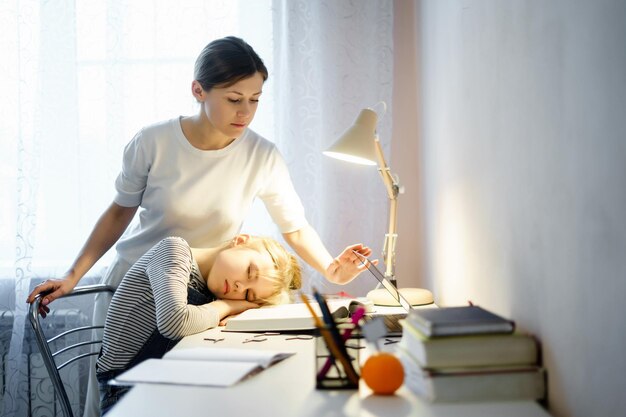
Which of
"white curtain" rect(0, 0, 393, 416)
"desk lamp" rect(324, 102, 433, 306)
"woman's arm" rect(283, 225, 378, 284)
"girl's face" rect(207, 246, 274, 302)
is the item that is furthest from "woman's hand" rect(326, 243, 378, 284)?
"white curtain" rect(0, 0, 393, 416)

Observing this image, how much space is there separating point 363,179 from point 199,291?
1.10 metres

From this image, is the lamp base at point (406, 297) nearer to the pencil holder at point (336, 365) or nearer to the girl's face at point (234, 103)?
the girl's face at point (234, 103)

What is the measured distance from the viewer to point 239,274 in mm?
1811

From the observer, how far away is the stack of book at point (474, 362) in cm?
100

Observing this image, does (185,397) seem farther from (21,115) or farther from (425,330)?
(21,115)

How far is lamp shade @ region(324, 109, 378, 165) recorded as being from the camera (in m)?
1.81

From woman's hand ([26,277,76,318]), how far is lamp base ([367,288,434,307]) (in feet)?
2.95

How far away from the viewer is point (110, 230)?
2232 millimetres

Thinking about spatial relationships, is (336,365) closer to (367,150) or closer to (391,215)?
(367,150)

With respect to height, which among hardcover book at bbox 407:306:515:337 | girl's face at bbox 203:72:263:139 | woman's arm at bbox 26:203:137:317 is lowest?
hardcover book at bbox 407:306:515:337

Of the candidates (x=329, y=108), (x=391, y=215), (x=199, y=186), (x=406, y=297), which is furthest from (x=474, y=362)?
(x=329, y=108)

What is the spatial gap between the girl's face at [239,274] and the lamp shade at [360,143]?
335 millimetres

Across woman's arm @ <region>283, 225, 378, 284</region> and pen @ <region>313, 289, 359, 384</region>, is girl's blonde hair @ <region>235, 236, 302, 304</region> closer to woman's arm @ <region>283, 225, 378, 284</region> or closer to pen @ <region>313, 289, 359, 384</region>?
woman's arm @ <region>283, 225, 378, 284</region>

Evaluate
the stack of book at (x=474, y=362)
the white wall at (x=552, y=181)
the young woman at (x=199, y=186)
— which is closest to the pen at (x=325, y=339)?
the stack of book at (x=474, y=362)
